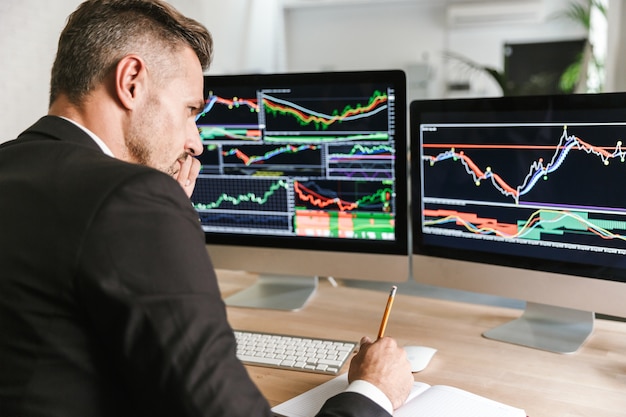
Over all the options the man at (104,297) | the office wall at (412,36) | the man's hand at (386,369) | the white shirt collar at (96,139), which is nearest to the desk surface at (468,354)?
the man's hand at (386,369)

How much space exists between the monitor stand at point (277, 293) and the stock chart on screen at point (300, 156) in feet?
0.59

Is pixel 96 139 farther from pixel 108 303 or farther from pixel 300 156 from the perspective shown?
pixel 300 156

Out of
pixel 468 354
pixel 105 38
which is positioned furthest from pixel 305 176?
pixel 105 38

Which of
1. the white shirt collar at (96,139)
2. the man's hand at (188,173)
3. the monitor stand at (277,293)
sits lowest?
the monitor stand at (277,293)

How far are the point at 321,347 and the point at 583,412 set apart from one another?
49cm

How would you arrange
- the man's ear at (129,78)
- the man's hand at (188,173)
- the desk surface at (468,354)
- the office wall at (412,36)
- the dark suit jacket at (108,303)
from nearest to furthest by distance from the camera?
the dark suit jacket at (108,303), the man's ear at (129,78), the desk surface at (468,354), the man's hand at (188,173), the office wall at (412,36)

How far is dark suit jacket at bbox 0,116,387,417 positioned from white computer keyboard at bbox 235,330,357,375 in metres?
0.41

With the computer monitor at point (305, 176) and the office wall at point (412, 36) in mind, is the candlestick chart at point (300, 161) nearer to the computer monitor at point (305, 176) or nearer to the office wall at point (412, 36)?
the computer monitor at point (305, 176)

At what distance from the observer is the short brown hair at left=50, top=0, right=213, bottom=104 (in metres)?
0.89

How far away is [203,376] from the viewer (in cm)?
68

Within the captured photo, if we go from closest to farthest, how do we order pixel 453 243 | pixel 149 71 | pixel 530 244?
pixel 149 71
pixel 530 244
pixel 453 243

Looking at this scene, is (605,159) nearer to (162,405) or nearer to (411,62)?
(162,405)

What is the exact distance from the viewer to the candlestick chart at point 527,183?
1.15 m

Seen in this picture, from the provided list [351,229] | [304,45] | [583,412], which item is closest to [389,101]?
[351,229]
